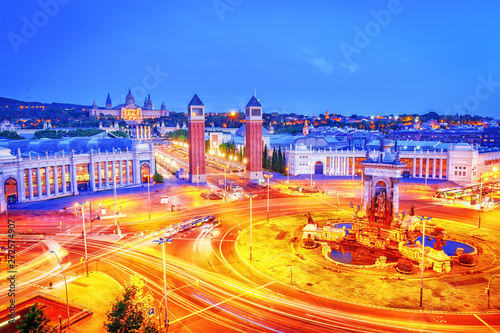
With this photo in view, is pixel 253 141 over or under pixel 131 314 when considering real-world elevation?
over

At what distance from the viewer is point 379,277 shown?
Result: 36.9m

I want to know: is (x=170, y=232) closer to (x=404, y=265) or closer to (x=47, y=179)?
(x=404, y=265)

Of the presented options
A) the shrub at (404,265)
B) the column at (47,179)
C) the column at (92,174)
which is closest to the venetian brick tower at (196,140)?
the column at (92,174)

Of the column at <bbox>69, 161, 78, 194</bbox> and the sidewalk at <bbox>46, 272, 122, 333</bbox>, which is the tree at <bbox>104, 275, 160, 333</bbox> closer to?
the sidewalk at <bbox>46, 272, 122, 333</bbox>

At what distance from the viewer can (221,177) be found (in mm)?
112000

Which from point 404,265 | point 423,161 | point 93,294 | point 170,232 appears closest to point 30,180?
point 170,232

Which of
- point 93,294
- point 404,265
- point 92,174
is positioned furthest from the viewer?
point 92,174

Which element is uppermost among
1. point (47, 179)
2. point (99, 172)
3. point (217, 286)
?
point (99, 172)

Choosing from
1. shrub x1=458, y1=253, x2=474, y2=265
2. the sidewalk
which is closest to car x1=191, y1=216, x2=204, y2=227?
the sidewalk

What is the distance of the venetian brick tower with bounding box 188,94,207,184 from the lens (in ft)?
330

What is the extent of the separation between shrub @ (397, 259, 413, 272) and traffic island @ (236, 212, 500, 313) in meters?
0.77

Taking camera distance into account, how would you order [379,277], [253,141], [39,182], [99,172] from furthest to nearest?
1. [253,141]
2. [99,172]
3. [39,182]
4. [379,277]

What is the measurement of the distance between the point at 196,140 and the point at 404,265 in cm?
7267

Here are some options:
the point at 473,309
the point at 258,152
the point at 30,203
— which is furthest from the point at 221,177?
the point at 473,309
